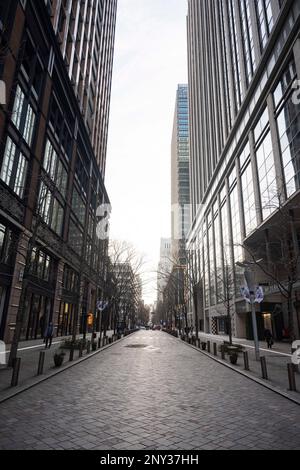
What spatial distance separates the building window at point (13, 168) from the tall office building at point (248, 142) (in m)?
16.0

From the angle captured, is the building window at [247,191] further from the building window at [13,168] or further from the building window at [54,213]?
the building window at [13,168]

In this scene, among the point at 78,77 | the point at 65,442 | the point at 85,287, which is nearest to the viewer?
the point at 65,442

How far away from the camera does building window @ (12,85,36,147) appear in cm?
2039

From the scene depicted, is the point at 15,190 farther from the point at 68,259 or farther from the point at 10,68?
the point at 68,259

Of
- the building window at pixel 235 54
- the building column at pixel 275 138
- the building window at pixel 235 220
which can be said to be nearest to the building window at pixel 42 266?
the building column at pixel 275 138

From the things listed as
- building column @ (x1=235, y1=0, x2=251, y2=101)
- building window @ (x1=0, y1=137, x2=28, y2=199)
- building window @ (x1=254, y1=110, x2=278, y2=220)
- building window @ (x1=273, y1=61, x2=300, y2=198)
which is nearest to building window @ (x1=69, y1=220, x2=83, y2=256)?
building window @ (x1=0, y1=137, x2=28, y2=199)

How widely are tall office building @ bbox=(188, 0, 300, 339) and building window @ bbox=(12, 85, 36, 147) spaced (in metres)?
17.0

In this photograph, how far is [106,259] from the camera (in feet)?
131

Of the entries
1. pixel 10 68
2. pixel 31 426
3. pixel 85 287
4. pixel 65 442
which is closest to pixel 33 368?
pixel 31 426

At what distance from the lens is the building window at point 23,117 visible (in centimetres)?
2039

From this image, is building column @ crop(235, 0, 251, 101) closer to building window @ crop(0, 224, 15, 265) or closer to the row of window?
the row of window

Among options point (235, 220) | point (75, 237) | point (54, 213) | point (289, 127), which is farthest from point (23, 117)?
point (235, 220)

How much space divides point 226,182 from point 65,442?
47949 millimetres

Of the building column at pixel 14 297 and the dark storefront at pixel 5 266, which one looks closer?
the dark storefront at pixel 5 266
